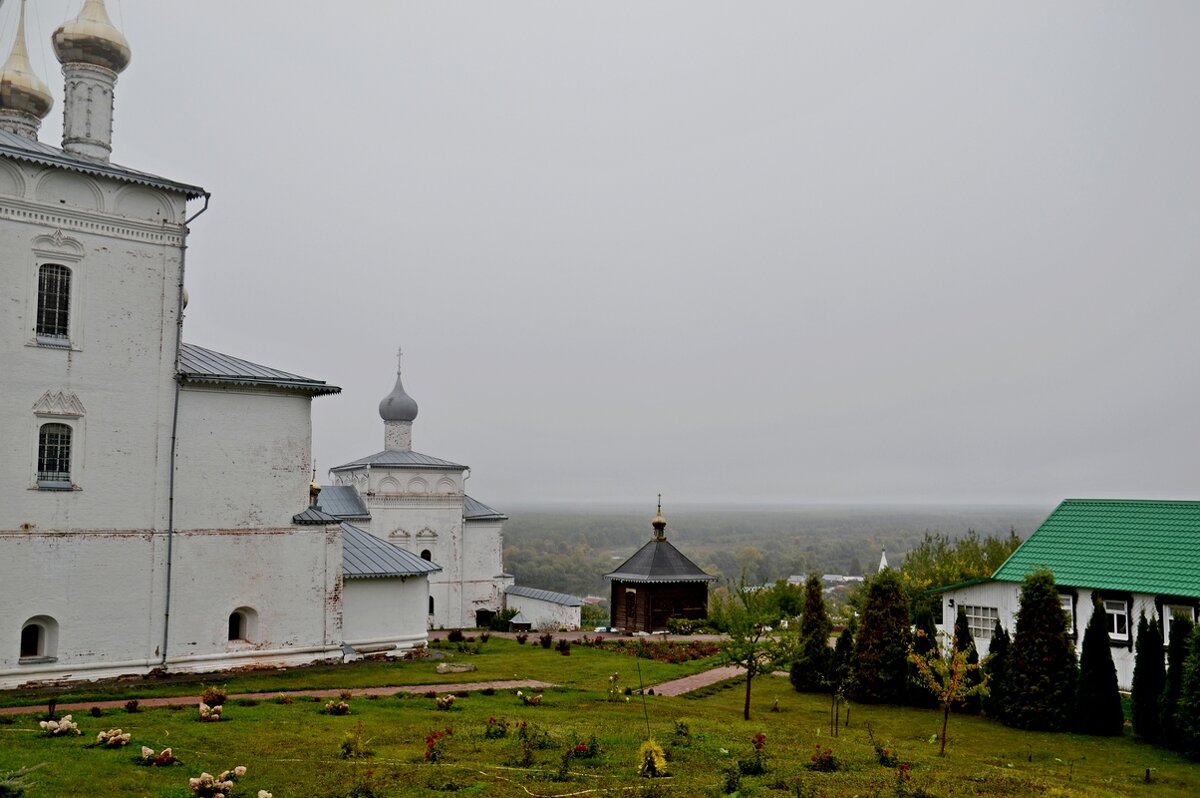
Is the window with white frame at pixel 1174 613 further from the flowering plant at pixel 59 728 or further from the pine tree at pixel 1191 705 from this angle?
the flowering plant at pixel 59 728

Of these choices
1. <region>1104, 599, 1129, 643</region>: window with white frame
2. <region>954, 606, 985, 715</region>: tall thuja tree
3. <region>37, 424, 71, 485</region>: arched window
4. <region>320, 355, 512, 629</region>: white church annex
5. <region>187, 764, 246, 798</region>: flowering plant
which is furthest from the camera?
<region>320, 355, 512, 629</region>: white church annex

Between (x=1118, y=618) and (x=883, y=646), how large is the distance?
4916 millimetres

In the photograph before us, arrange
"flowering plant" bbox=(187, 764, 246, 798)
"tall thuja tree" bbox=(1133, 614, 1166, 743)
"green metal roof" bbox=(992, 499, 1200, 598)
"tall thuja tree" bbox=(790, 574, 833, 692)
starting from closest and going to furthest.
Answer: "flowering plant" bbox=(187, 764, 246, 798) → "tall thuja tree" bbox=(1133, 614, 1166, 743) → "green metal roof" bbox=(992, 499, 1200, 598) → "tall thuja tree" bbox=(790, 574, 833, 692)

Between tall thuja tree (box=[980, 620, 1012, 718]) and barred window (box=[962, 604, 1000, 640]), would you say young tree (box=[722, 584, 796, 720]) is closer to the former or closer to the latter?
tall thuja tree (box=[980, 620, 1012, 718])

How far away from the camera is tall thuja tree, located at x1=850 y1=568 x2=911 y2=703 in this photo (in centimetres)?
1931

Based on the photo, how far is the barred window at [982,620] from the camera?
2159 centimetres

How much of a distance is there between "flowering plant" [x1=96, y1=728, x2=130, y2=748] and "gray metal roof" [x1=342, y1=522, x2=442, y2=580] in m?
9.39

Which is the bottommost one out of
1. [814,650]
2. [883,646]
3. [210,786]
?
[814,650]

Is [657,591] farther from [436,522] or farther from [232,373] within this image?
[232,373]

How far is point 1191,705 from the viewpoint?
14.7 meters

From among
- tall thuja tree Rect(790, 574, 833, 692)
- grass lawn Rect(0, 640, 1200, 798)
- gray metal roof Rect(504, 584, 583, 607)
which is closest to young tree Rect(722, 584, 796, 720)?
grass lawn Rect(0, 640, 1200, 798)

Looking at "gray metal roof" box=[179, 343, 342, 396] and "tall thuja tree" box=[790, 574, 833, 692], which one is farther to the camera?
"tall thuja tree" box=[790, 574, 833, 692]

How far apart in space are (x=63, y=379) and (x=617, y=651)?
16.3 m

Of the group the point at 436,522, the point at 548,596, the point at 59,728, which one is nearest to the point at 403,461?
the point at 436,522
